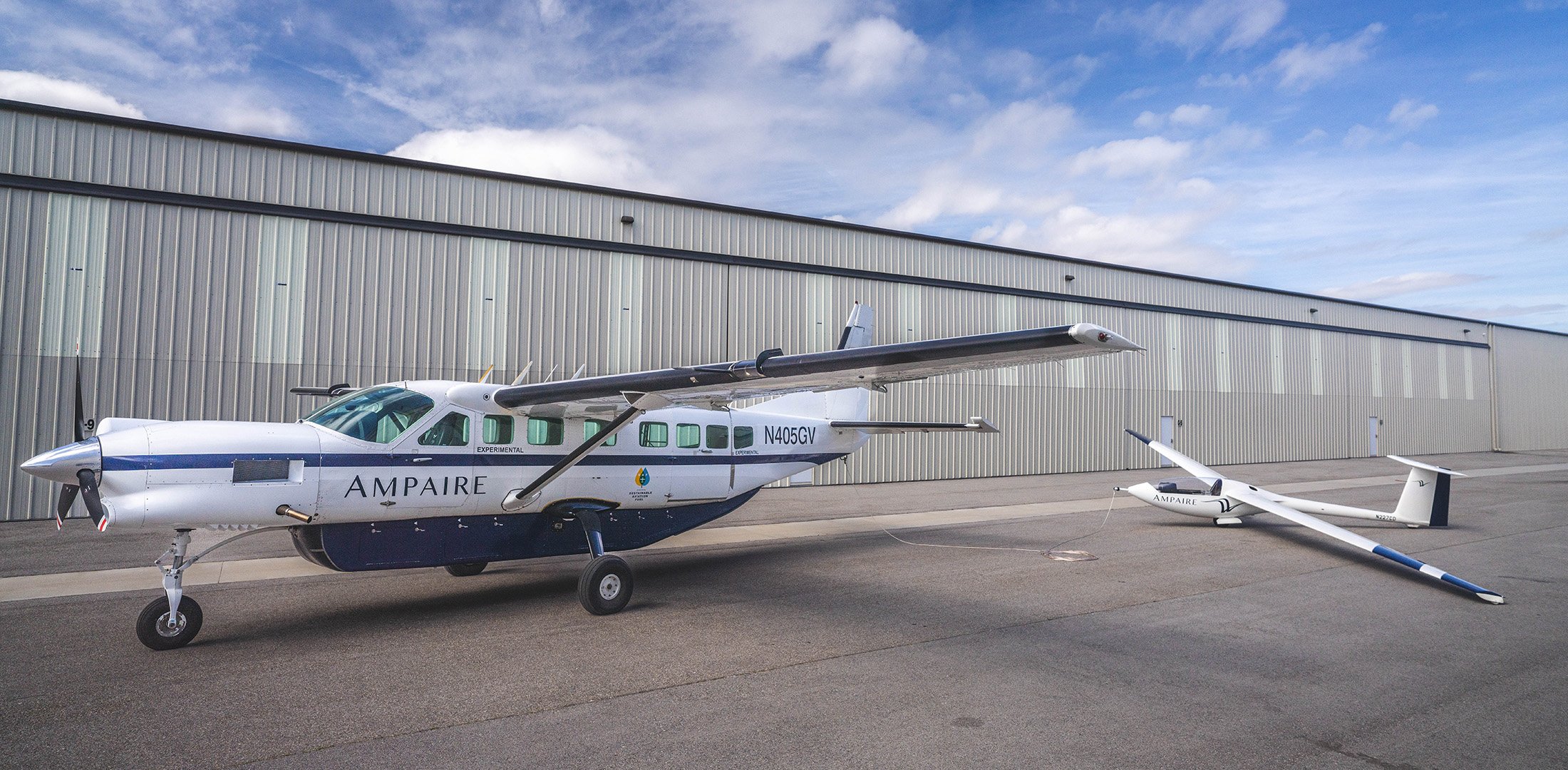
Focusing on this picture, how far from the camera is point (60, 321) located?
15344 millimetres

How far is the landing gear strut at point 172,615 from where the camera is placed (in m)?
6.65

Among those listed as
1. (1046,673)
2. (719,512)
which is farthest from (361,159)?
(1046,673)

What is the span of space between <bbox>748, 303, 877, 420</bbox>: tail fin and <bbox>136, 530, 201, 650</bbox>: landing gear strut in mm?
7606

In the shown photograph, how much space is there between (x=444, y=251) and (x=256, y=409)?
18.4ft

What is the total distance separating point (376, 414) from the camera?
7766 mm

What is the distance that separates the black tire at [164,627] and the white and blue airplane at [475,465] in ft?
0.05

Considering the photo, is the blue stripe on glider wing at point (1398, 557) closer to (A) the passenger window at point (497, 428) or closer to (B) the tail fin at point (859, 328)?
(B) the tail fin at point (859, 328)

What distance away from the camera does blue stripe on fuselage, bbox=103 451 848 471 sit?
6.34 m

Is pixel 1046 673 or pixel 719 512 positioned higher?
pixel 719 512

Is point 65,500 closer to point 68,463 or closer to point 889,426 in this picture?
point 68,463

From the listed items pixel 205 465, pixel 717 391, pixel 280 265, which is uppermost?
pixel 280 265

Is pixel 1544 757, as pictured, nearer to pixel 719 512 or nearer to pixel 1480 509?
pixel 719 512

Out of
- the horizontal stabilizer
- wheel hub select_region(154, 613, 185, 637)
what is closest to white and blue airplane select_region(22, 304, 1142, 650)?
wheel hub select_region(154, 613, 185, 637)

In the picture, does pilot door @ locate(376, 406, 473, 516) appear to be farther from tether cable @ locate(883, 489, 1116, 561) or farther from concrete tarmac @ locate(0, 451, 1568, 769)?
tether cable @ locate(883, 489, 1116, 561)
